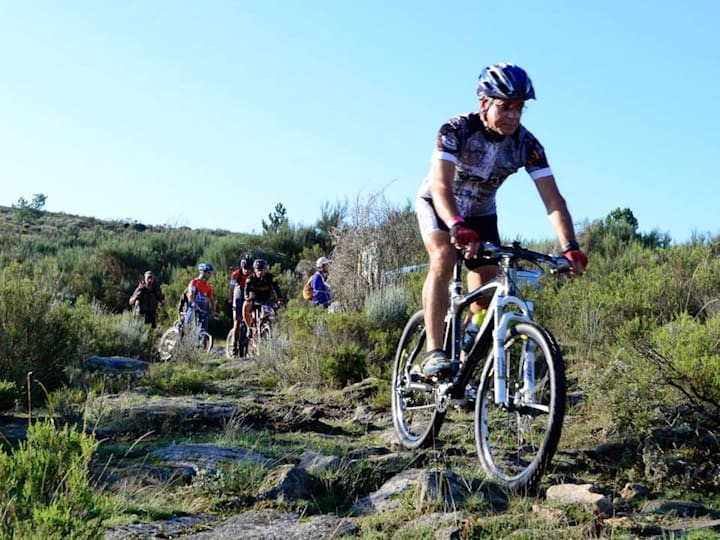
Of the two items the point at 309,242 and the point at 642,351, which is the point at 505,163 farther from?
the point at 309,242

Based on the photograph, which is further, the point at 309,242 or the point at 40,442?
the point at 309,242

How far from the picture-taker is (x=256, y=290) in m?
16.0

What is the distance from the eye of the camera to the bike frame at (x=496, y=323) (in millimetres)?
4738

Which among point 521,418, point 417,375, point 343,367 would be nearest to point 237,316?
point 343,367

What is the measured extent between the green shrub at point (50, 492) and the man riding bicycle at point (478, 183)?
2317 millimetres

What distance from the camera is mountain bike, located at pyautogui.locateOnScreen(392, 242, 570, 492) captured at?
14.5 ft

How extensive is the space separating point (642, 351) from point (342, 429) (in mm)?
2528

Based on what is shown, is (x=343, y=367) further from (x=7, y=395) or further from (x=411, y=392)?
(x=7, y=395)

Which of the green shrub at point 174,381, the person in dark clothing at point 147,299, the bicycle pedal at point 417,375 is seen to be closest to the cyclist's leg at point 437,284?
the bicycle pedal at point 417,375

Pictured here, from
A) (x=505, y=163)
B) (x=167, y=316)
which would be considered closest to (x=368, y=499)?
(x=505, y=163)

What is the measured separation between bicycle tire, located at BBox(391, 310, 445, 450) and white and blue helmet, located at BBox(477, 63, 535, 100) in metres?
1.93

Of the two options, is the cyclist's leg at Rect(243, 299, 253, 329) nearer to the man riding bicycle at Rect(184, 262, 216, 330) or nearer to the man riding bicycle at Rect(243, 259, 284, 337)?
the man riding bicycle at Rect(243, 259, 284, 337)

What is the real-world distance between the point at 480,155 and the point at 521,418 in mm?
1632

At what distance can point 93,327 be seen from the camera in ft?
43.7
